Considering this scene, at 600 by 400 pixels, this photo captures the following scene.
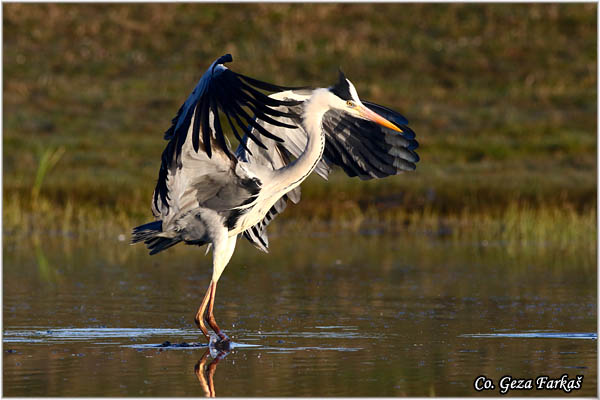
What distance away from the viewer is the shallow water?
7.11 metres

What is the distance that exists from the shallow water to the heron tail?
58 cm

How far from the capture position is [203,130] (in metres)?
8.26

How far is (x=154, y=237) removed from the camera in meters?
9.41

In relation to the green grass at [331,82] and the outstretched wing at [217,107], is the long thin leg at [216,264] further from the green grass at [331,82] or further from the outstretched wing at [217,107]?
the green grass at [331,82]

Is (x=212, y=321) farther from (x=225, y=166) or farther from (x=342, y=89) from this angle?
(x=342, y=89)

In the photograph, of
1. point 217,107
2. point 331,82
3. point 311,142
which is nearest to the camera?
point 217,107

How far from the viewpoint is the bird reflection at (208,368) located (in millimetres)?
6852

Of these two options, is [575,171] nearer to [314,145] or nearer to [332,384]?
[314,145]

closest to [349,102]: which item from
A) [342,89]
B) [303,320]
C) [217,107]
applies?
[342,89]

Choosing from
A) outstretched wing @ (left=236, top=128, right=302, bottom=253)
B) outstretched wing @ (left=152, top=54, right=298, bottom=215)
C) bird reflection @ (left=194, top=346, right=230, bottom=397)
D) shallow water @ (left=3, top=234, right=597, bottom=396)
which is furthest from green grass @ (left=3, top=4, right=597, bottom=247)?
bird reflection @ (left=194, top=346, right=230, bottom=397)

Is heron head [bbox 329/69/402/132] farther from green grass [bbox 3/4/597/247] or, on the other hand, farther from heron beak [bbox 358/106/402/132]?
green grass [bbox 3/4/597/247]

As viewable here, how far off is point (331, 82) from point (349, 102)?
21806mm

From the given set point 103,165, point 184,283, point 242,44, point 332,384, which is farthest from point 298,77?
point 332,384

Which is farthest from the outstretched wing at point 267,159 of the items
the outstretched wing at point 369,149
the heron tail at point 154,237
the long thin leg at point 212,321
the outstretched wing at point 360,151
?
the long thin leg at point 212,321
